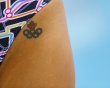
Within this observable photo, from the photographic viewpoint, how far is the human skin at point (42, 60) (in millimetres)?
1669

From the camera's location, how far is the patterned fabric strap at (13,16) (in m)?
1.75

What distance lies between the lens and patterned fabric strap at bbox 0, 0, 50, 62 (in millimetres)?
1745

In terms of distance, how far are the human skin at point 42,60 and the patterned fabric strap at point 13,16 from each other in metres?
0.03

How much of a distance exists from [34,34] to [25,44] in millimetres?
110

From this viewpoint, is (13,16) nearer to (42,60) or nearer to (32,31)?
(32,31)

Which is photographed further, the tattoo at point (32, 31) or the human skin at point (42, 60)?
the tattoo at point (32, 31)

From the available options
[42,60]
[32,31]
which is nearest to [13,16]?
[32,31]

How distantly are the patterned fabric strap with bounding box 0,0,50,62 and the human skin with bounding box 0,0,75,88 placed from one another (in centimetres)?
3

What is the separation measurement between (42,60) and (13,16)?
0.36 m

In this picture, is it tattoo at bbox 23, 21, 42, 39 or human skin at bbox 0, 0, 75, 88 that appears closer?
human skin at bbox 0, 0, 75, 88

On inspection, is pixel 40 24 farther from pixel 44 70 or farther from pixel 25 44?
pixel 44 70

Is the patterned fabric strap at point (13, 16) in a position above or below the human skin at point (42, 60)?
above

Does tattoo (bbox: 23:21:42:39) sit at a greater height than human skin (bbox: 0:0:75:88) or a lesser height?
greater

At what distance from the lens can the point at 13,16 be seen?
179 centimetres
